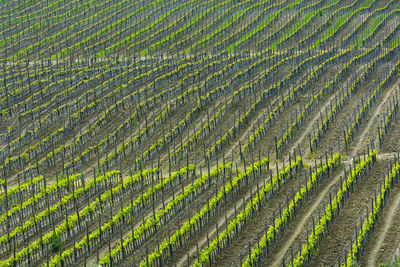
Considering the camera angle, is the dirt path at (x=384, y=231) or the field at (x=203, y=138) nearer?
the dirt path at (x=384, y=231)

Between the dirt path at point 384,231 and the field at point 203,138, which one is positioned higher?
the field at point 203,138

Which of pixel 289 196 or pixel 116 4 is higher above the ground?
pixel 116 4

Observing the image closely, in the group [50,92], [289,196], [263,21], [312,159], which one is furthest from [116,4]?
[289,196]

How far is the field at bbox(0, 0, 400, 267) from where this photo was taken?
22.2 metres

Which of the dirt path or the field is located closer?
the dirt path

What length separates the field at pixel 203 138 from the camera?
2220 centimetres

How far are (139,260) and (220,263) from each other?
2.58m

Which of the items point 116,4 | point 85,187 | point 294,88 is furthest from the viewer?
point 116,4

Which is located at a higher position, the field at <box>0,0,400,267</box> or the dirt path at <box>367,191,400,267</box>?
the field at <box>0,0,400,267</box>

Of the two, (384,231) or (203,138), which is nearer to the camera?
(384,231)

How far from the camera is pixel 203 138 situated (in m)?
34.4

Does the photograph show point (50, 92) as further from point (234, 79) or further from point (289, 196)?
point (289, 196)

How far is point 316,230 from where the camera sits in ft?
70.3

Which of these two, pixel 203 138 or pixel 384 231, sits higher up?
pixel 203 138
